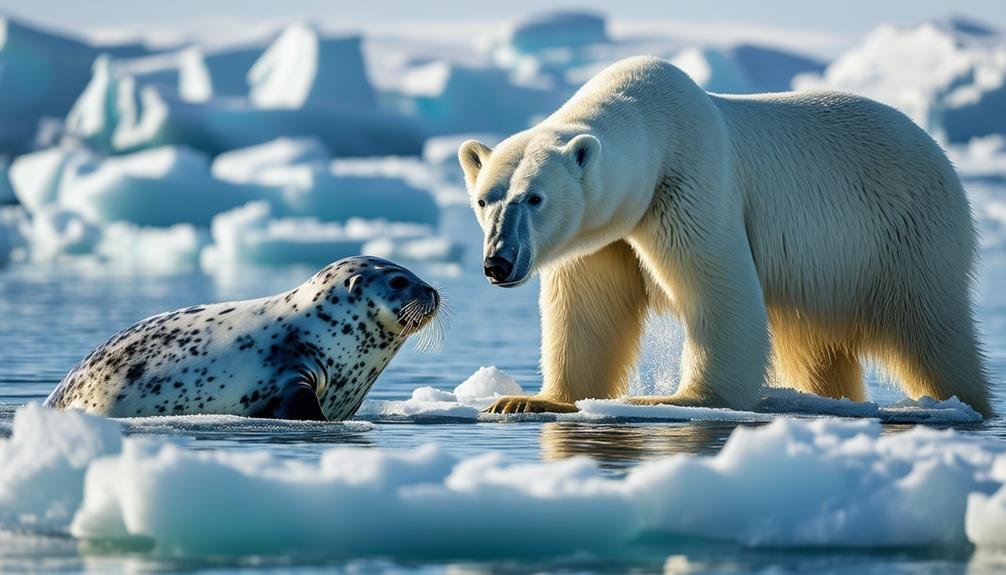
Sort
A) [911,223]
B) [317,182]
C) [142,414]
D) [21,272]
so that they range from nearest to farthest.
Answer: [142,414], [911,223], [21,272], [317,182]

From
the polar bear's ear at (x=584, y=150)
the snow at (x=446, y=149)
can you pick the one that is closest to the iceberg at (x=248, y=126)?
the snow at (x=446, y=149)

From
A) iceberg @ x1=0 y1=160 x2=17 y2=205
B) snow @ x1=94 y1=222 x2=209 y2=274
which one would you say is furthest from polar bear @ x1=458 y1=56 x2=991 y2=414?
iceberg @ x1=0 y1=160 x2=17 y2=205

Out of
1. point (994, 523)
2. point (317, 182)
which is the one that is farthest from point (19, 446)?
point (317, 182)

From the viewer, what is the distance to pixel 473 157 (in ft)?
21.4

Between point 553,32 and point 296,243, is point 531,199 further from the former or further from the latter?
point 553,32

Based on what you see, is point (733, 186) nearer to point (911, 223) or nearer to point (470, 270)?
point (911, 223)

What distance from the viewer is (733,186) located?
689 cm

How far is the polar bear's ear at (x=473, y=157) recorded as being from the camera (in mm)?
6441

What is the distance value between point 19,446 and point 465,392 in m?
3.85

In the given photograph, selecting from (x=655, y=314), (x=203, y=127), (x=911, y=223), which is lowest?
(x=203, y=127)

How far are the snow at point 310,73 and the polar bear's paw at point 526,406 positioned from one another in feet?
120

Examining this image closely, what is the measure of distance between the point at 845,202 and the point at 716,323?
1.14 metres

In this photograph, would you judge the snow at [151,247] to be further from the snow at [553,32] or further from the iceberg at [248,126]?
the snow at [553,32]

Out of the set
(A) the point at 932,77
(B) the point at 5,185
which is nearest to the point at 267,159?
(B) the point at 5,185
